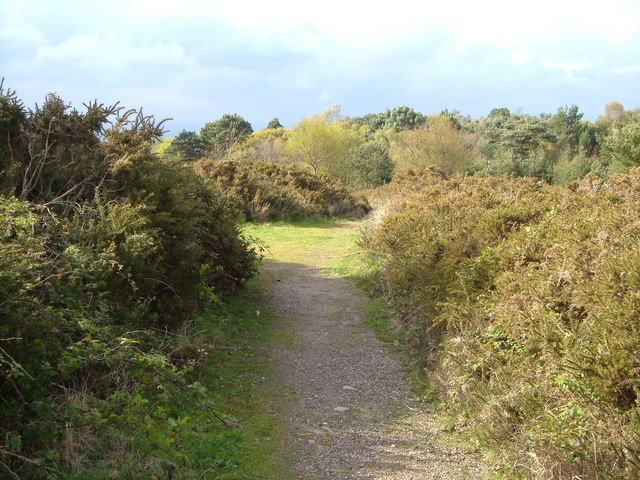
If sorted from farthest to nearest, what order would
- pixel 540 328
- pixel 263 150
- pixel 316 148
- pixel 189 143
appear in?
pixel 189 143 → pixel 263 150 → pixel 316 148 → pixel 540 328

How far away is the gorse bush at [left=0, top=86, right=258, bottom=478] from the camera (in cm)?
351

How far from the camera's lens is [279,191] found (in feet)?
68.6

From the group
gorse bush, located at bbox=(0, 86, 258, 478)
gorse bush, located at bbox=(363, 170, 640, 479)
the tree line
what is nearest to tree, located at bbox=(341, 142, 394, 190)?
the tree line

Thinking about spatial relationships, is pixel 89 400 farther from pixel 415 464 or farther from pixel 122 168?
pixel 122 168

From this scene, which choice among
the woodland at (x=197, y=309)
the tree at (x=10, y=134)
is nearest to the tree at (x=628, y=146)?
the woodland at (x=197, y=309)

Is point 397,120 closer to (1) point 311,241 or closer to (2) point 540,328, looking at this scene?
(1) point 311,241

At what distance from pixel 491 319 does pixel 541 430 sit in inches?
70.5

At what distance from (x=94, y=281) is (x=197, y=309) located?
8.67 ft

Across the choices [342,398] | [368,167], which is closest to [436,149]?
[368,167]

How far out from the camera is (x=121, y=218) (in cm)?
587

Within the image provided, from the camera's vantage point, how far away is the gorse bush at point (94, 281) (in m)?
3.51

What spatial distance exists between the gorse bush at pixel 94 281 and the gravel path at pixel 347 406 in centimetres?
113

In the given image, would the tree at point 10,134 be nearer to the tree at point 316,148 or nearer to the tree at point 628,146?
the tree at point 628,146

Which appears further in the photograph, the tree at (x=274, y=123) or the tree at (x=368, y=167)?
the tree at (x=274, y=123)
